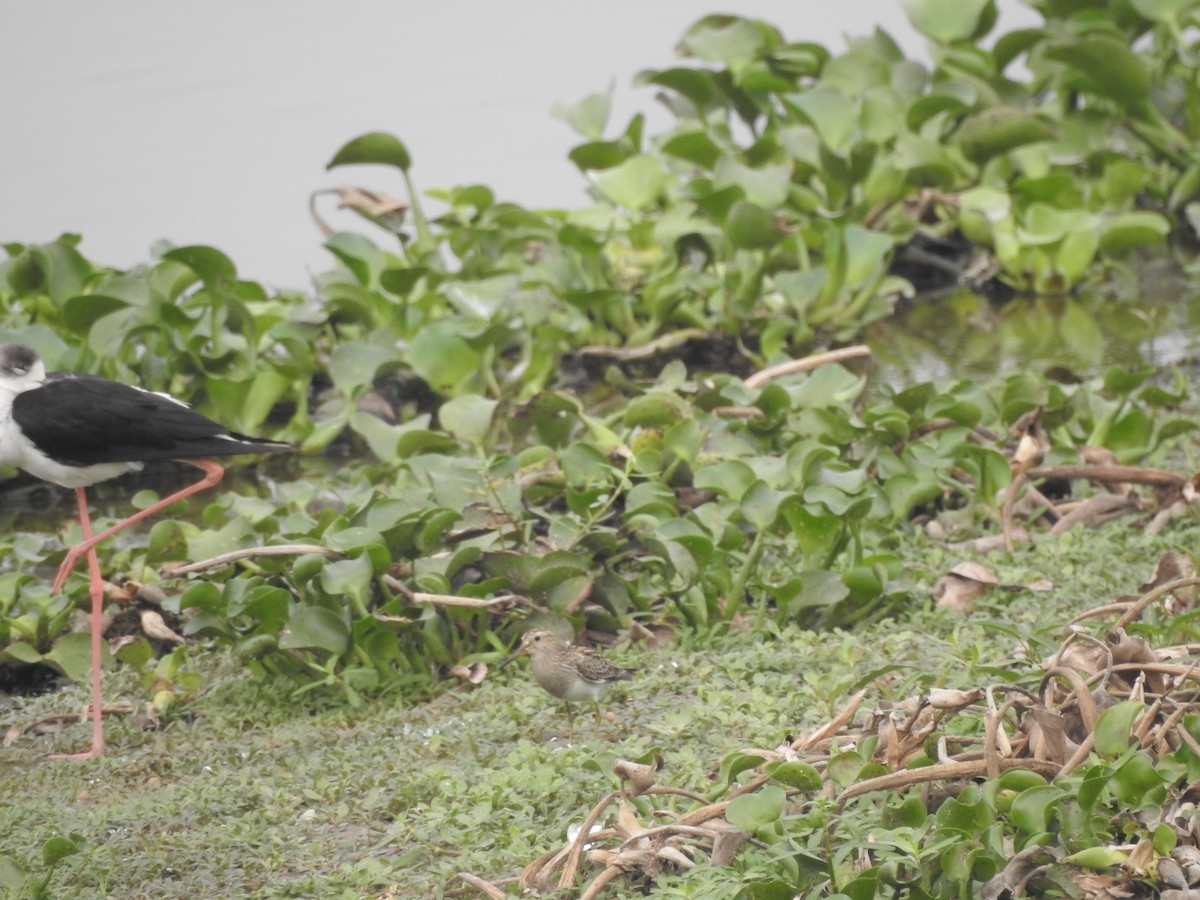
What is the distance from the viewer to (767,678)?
3221 millimetres

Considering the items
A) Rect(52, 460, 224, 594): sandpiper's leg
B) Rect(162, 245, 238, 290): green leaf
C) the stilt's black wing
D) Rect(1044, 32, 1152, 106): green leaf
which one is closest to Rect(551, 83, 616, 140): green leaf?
Rect(1044, 32, 1152, 106): green leaf

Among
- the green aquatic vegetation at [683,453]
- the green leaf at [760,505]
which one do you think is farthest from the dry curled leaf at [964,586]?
the green leaf at [760,505]

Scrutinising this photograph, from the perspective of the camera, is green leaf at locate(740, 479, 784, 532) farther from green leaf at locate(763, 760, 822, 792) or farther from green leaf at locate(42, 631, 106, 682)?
green leaf at locate(42, 631, 106, 682)

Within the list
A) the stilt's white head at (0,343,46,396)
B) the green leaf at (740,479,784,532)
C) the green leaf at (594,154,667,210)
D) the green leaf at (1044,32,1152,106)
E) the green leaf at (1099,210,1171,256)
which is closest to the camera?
the green leaf at (740,479,784,532)

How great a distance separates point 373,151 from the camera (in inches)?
232

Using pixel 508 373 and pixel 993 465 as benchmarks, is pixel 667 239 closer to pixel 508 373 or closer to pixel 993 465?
pixel 508 373

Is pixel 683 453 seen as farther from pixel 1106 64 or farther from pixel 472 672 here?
pixel 1106 64

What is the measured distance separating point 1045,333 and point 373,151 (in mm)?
2808

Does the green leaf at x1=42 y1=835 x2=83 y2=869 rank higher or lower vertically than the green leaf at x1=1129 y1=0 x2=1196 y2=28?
lower

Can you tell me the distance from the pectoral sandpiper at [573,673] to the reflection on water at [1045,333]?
2.63 m

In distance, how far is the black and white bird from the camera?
152 inches

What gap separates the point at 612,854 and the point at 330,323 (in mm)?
3884

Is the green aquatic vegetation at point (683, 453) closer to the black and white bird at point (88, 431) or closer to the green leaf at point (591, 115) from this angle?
the green leaf at point (591, 115)

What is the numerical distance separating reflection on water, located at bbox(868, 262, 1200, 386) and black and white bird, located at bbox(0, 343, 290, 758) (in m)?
2.65
